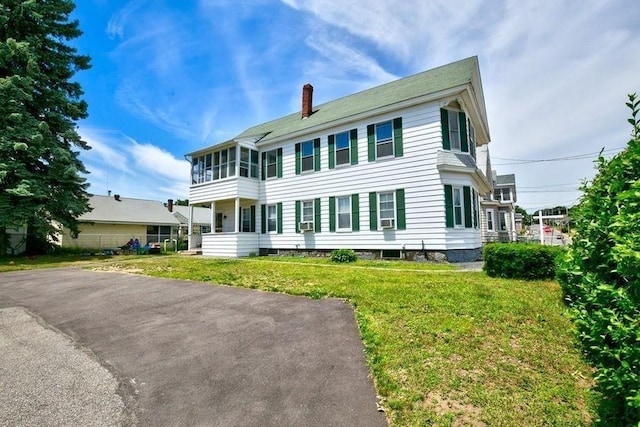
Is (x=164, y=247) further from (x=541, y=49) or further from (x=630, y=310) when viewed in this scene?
(x=630, y=310)

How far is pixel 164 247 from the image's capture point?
2928 cm

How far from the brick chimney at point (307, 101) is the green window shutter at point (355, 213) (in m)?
8.02

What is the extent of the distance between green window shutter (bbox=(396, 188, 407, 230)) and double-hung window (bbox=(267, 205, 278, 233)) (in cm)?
758

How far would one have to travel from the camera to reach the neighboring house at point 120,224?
28.1m

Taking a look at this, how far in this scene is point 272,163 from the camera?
62.9 ft

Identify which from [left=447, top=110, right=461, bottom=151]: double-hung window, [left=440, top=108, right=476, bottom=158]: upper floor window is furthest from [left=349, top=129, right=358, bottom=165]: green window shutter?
[left=447, top=110, right=461, bottom=151]: double-hung window

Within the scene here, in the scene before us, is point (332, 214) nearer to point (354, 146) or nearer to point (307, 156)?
point (354, 146)

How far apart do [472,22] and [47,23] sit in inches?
988

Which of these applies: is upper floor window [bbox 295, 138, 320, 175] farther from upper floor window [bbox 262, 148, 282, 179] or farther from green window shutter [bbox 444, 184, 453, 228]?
green window shutter [bbox 444, 184, 453, 228]

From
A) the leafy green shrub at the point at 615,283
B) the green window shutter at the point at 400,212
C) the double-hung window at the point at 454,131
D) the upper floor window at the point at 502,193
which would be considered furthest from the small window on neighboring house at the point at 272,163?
the upper floor window at the point at 502,193

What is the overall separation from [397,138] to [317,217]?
5.74 metres

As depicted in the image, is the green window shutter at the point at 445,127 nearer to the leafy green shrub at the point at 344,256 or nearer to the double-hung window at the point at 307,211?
the leafy green shrub at the point at 344,256

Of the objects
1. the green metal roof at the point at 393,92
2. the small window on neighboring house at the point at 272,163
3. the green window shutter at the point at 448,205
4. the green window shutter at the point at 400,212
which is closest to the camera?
the green window shutter at the point at 448,205

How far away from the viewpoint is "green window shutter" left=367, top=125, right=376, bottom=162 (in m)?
15.0
